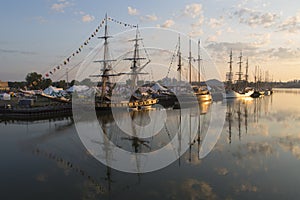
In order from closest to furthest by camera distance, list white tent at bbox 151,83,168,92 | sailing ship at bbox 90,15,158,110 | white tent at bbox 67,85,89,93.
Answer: sailing ship at bbox 90,15,158,110
white tent at bbox 67,85,89,93
white tent at bbox 151,83,168,92

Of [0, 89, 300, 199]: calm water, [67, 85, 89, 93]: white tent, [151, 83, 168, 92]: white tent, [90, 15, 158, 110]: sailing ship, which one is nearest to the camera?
[0, 89, 300, 199]: calm water

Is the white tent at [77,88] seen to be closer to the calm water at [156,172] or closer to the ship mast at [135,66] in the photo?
the ship mast at [135,66]

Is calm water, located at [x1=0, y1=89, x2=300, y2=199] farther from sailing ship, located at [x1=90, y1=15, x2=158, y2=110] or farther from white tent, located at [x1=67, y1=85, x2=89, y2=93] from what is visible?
white tent, located at [x1=67, y1=85, x2=89, y2=93]

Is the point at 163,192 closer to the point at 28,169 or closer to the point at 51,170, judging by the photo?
the point at 51,170

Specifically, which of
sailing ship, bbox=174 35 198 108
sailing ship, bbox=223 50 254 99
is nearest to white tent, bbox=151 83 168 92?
sailing ship, bbox=174 35 198 108

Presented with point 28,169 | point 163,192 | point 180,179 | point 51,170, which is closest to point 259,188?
point 180,179

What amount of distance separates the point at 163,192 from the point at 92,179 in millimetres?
2907

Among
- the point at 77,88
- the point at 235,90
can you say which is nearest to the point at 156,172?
the point at 77,88

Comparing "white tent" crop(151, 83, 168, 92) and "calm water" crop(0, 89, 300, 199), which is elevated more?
"white tent" crop(151, 83, 168, 92)

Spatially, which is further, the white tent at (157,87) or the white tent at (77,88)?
the white tent at (157,87)

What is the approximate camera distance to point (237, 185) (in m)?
9.27

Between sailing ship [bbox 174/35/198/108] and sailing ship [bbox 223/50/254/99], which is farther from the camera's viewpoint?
sailing ship [bbox 223/50/254/99]

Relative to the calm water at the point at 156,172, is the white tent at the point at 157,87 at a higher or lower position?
higher

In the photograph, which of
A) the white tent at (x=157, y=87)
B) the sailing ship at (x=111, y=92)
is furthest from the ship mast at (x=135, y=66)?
the white tent at (x=157, y=87)
